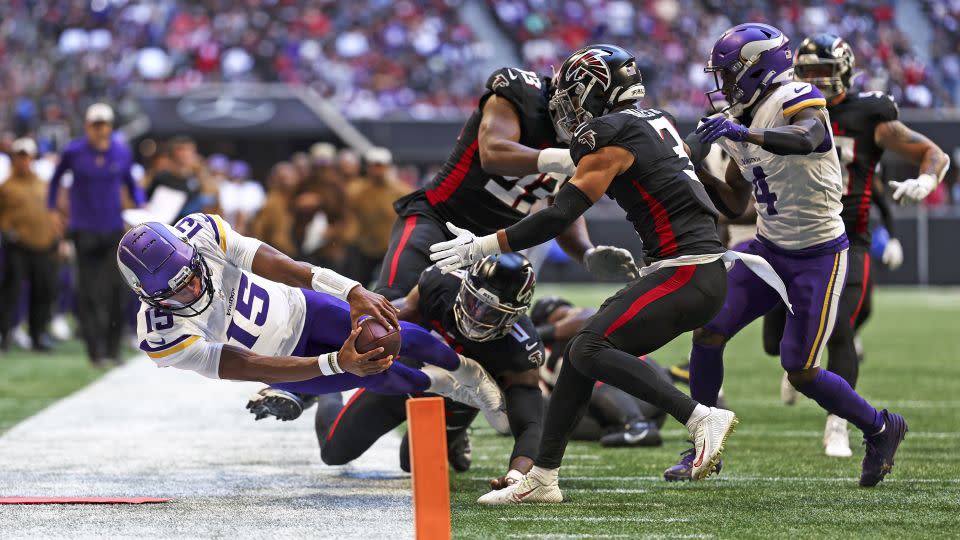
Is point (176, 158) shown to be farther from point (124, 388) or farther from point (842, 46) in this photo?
point (842, 46)

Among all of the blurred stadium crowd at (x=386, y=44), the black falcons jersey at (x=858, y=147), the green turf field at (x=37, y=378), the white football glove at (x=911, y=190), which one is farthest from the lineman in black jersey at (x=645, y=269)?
the blurred stadium crowd at (x=386, y=44)

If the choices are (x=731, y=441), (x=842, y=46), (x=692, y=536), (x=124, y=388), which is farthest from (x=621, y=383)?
(x=124, y=388)

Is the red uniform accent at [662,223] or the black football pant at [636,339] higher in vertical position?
the red uniform accent at [662,223]

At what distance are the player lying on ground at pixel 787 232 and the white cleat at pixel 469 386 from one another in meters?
0.74

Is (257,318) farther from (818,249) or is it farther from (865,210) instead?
(865,210)

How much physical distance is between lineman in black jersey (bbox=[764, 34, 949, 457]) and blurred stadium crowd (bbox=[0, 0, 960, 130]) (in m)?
15.9

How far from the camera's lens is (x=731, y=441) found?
6.47 metres

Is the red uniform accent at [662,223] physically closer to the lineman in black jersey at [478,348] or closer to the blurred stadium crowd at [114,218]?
the lineman in black jersey at [478,348]

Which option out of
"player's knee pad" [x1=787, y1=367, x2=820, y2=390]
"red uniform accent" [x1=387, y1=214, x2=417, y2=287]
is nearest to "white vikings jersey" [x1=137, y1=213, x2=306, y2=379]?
"red uniform accent" [x1=387, y1=214, x2=417, y2=287]

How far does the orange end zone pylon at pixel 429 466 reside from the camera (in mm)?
3555

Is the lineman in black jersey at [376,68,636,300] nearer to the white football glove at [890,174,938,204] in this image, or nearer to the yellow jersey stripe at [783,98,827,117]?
the yellow jersey stripe at [783,98,827,117]

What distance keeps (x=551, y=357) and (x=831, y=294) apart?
6.05ft

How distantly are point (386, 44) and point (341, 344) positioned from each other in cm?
1990

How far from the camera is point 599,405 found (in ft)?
21.3
